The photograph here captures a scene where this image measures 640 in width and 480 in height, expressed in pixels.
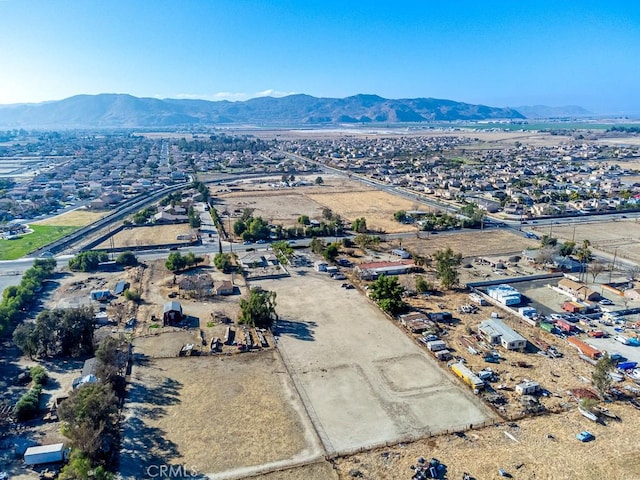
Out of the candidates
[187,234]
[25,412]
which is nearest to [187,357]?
[25,412]

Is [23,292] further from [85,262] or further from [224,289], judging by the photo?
[224,289]

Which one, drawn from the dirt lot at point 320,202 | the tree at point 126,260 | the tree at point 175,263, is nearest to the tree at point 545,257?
the dirt lot at point 320,202

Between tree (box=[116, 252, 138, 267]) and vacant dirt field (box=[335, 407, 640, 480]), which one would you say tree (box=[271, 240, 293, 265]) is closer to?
tree (box=[116, 252, 138, 267])

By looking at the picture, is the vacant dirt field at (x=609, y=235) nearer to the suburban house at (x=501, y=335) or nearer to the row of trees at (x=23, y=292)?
the suburban house at (x=501, y=335)

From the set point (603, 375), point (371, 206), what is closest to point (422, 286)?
point (603, 375)

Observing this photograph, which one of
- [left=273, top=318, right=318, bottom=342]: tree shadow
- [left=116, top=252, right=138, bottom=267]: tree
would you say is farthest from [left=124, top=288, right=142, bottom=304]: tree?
[left=273, top=318, right=318, bottom=342]: tree shadow
